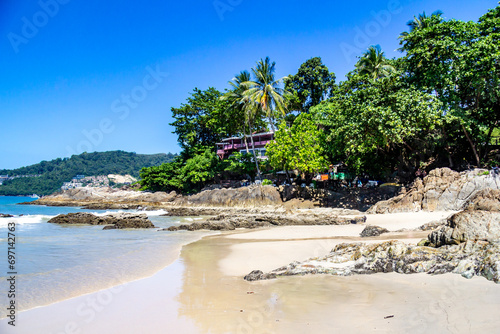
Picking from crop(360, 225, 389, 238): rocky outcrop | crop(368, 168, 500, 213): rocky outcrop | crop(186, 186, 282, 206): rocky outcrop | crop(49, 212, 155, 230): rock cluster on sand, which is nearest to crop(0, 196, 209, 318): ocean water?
crop(49, 212, 155, 230): rock cluster on sand

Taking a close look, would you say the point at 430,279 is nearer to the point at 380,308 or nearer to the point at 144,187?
the point at 380,308

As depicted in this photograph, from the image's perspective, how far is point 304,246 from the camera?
10.2 meters

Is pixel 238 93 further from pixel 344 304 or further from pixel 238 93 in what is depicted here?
pixel 344 304

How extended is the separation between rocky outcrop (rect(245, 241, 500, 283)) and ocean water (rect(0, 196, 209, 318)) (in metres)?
3.42

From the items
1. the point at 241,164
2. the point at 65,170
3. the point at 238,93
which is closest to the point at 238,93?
the point at 238,93

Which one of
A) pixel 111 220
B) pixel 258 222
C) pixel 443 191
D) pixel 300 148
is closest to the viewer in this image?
pixel 258 222

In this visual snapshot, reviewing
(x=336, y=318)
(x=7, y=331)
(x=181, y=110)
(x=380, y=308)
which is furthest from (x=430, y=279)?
(x=181, y=110)

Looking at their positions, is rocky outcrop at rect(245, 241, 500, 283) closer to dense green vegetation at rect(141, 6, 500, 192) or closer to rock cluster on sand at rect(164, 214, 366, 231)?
rock cluster on sand at rect(164, 214, 366, 231)

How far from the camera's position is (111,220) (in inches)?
767

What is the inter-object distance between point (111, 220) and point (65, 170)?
11740cm

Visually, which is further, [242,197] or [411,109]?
[242,197]

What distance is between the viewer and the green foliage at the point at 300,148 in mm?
27172

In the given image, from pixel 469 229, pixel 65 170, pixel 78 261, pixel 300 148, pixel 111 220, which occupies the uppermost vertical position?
pixel 65 170

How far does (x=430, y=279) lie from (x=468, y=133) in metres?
19.6
